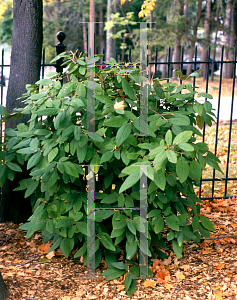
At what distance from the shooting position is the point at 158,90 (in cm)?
254

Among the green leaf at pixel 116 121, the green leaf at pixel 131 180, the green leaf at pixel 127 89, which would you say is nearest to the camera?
the green leaf at pixel 131 180

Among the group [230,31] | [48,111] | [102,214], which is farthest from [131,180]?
[230,31]

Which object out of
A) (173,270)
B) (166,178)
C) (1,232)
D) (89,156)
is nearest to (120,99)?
(89,156)

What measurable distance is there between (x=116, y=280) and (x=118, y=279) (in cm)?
2

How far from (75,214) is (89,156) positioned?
1.55ft

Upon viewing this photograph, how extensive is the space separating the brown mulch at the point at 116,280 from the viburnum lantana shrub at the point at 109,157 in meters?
0.17

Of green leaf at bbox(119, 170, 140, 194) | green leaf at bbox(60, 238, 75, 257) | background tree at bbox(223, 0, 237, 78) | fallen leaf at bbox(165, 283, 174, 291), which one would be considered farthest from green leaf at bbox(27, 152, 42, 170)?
background tree at bbox(223, 0, 237, 78)

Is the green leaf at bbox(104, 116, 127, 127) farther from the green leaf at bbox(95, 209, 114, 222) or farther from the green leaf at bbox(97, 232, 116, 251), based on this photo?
the green leaf at bbox(97, 232, 116, 251)

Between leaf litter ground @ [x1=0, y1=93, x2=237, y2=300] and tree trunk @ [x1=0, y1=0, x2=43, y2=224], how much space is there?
12.8 inches

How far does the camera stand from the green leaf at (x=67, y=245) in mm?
2561

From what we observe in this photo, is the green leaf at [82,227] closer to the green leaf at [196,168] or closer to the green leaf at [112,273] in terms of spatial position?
the green leaf at [112,273]

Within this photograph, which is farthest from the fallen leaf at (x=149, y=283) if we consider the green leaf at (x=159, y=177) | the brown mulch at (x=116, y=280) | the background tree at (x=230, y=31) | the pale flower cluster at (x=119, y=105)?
Answer: the background tree at (x=230, y=31)

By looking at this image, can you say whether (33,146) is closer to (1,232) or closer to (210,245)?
(1,232)

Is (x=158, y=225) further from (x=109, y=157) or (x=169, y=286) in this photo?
(x=109, y=157)
